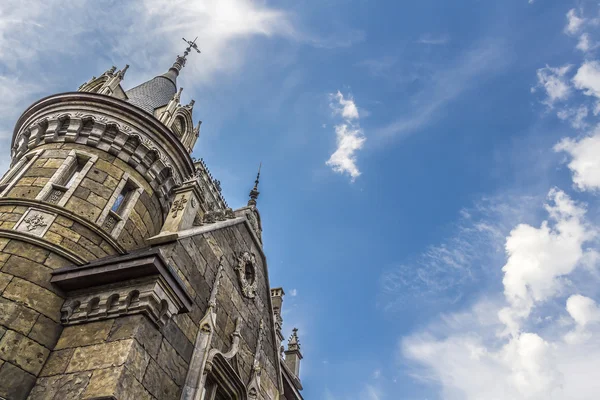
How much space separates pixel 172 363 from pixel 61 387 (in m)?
1.98

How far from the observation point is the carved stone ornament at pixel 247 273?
44.5 ft

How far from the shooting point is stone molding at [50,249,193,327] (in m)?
8.86

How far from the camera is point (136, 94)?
19125mm

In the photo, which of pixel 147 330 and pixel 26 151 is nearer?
pixel 147 330

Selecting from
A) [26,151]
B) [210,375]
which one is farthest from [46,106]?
[210,375]

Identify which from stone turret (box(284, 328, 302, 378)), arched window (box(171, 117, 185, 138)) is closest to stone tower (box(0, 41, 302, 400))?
arched window (box(171, 117, 185, 138))

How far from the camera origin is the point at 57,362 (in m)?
8.64

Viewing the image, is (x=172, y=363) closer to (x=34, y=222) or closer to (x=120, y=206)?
(x=34, y=222)

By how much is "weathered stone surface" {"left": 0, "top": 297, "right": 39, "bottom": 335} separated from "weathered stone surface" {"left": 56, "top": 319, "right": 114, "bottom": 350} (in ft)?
2.17

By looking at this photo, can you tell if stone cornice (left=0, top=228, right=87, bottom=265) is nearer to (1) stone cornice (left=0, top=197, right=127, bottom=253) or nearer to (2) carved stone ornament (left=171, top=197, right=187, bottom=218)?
(1) stone cornice (left=0, top=197, right=127, bottom=253)

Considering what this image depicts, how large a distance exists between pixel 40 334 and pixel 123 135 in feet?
23.1

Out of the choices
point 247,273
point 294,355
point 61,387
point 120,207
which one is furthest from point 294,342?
point 61,387

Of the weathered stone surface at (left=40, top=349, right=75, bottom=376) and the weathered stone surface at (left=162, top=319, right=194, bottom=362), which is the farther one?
the weathered stone surface at (left=162, top=319, right=194, bottom=362)

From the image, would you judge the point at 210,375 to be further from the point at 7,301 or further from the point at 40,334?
the point at 7,301
